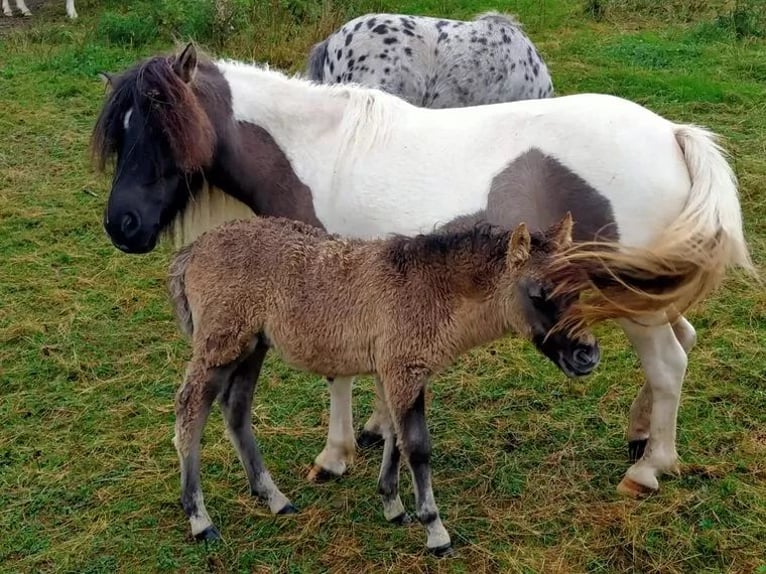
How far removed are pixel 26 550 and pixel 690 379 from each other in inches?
132

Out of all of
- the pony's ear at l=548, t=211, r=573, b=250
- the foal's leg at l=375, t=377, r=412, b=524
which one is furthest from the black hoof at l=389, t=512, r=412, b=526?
the pony's ear at l=548, t=211, r=573, b=250

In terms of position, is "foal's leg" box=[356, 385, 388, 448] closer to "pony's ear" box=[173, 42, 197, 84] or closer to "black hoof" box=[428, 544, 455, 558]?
"black hoof" box=[428, 544, 455, 558]

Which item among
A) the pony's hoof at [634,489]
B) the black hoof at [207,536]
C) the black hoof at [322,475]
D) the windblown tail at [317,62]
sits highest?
the windblown tail at [317,62]

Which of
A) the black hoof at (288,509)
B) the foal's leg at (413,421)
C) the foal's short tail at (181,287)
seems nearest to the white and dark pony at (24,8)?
the foal's short tail at (181,287)

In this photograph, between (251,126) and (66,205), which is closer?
(251,126)

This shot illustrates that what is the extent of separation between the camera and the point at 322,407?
14.9 feet

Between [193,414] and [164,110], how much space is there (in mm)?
1241

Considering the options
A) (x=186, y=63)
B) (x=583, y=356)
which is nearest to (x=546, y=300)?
(x=583, y=356)

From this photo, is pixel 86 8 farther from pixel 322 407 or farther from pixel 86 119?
pixel 322 407

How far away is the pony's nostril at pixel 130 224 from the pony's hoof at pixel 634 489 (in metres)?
2.40

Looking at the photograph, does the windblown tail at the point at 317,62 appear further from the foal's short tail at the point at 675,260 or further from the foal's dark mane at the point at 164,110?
the foal's short tail at the point at 675,260

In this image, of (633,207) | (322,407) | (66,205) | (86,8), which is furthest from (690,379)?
(86,8)

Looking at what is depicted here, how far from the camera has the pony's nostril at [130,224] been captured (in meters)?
3.64

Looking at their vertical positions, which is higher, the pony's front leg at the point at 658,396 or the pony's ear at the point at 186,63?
the pony's ear at the point at 186,63
